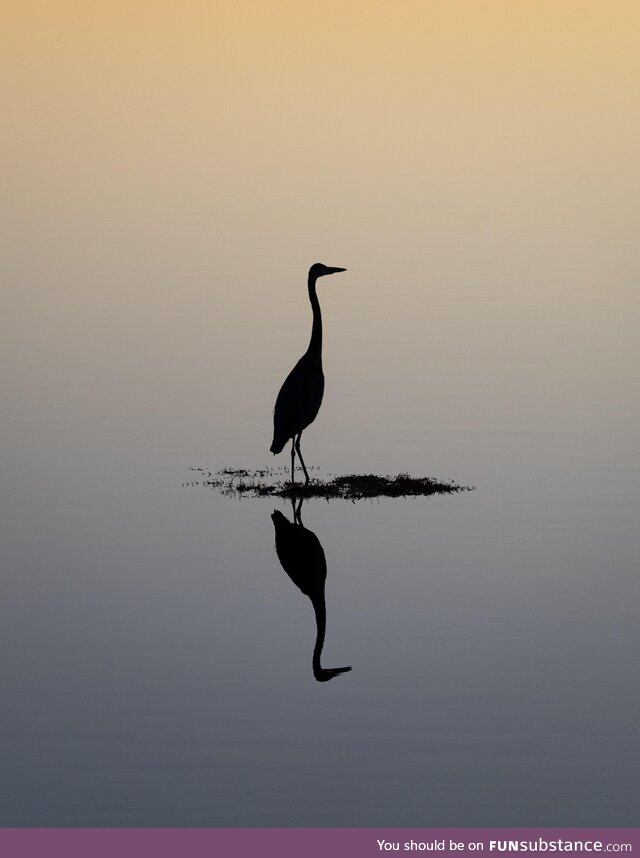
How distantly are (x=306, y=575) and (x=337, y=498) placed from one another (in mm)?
2368

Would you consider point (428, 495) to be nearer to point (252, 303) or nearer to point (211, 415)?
point (211, 415)

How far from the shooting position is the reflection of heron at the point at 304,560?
11023 mm

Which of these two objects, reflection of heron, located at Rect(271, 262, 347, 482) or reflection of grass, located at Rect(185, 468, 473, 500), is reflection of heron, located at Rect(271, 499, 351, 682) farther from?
reflection of heron, located at Rect(271, 262, 347, 482)

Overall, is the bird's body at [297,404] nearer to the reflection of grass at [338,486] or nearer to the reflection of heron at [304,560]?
the reflection of grass at [338,486]

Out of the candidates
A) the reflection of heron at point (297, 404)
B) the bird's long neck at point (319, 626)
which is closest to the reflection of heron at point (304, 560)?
the bird's long neck at point (319, 626)

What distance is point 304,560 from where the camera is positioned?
1239 cm

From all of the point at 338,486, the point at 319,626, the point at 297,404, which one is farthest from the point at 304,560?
the point at 297,404

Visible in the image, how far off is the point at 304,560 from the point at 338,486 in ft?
7.63

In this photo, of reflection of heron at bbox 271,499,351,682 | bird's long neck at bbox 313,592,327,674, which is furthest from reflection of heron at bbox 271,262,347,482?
bird's long neck at bbox 313,592,327,674

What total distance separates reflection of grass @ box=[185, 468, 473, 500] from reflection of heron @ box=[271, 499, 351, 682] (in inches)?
22.0

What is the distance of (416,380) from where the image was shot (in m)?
19.7

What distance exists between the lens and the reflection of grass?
14453 mm

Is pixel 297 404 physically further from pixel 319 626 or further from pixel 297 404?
pixel 319 626

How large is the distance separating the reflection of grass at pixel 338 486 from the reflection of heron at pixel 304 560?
56 cm
